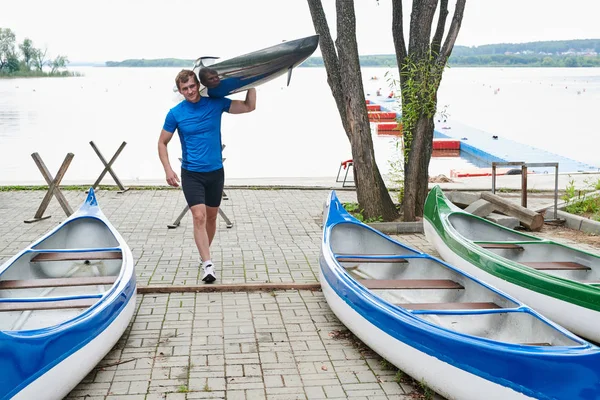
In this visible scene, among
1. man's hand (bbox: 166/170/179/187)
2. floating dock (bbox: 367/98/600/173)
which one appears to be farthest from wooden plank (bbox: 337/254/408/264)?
floating dock (bbox: 367/98/600/173)

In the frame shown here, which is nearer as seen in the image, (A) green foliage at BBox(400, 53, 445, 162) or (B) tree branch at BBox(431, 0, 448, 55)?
(A) green foliage at BBox(400, 53, 445, 162)

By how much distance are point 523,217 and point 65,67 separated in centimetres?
15413

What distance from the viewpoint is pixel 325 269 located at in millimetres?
6145

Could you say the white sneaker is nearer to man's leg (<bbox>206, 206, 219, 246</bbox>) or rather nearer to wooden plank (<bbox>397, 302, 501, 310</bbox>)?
man's leg (<bbox>206, 206, 219, 246</bbox>)

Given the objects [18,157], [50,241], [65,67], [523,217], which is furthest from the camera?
[65,67]

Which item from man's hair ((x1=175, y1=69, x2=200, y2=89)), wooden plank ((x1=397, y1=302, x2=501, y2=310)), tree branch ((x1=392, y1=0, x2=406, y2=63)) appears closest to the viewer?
wooden plank ((x1=397, y1=302, x2=501, y2=310))

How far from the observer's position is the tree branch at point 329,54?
32.1ft

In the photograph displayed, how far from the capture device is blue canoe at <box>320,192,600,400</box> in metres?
3.91

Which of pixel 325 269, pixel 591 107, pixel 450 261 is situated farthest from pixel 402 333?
pixel 591 107

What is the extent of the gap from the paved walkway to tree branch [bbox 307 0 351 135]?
1794 mm

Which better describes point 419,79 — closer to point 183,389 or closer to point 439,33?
point 439,33

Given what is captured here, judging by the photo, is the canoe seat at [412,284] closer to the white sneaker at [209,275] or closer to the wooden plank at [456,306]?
the wooden plank at [456,306]

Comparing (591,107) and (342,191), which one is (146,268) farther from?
(591,107)

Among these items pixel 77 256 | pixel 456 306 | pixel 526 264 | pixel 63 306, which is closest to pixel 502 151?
pixel 526 264
